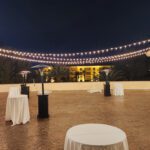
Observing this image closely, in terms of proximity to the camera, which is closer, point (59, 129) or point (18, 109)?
point (59, 129)

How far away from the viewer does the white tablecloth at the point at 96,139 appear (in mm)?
1995

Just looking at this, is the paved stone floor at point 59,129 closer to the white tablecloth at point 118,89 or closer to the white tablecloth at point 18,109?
the white tablecloth at point 18,109

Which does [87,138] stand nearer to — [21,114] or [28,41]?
[21,114]

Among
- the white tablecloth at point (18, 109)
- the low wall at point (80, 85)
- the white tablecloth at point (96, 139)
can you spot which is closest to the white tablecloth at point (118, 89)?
the low wall at point (80, 85)

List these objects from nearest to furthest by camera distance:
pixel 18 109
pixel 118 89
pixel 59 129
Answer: pixel 59 129 → pixel 18 109 → pixel 118 89

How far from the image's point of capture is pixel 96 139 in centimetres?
210

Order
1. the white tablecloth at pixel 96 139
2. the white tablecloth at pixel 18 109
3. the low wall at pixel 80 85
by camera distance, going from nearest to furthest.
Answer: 1. the white tablecloth at pixel 96 139
2. the white tablecloth at pixel 18 109
3. the low wall at pixel 80 85

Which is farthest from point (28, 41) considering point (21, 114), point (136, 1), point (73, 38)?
point (21, 114)

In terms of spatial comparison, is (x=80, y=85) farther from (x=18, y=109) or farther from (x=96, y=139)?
(x=96, y=139)

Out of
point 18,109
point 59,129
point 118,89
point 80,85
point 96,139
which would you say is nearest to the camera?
point 96,139

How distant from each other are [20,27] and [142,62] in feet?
51.8

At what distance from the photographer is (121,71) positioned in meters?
17.9

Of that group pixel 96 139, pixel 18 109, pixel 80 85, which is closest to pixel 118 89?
pixel 80 85

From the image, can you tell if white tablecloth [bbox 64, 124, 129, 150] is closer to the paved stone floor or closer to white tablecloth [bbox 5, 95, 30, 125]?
the paved stone floor
